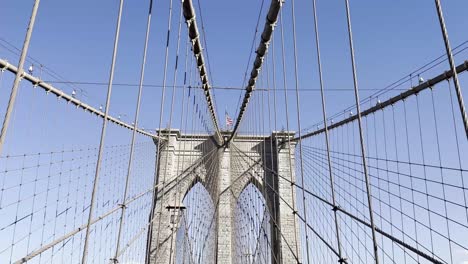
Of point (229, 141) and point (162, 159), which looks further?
point (229, 141)

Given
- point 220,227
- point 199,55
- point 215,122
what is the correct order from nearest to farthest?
1. point 199,55
2. point 220,227
3. point 215,122

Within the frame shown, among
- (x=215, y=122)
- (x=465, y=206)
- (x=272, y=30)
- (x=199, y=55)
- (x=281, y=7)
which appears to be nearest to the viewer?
(x=465, y=206)

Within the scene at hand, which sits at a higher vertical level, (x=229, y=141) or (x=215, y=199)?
(x=229, y=141)

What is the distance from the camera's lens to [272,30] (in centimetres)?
743

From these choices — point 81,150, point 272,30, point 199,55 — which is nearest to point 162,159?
point 81,150

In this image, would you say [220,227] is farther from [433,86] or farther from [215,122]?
[433,86]

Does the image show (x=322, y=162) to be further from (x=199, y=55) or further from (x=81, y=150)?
(x=81, y=150)

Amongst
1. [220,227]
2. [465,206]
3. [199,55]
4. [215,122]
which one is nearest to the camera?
[465,206]

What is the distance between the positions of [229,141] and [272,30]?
999 centimetres

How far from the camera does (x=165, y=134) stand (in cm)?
Result: 1580

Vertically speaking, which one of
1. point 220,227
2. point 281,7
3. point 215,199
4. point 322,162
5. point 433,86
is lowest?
point 220,227

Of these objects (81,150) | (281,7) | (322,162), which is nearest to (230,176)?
(322,162)

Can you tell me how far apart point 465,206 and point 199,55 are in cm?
623

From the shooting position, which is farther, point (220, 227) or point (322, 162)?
point (220, 227)
